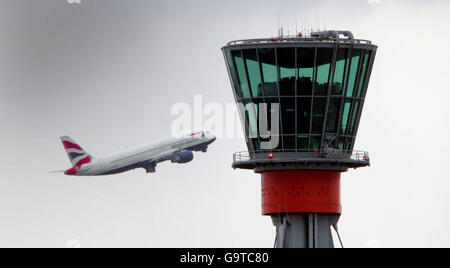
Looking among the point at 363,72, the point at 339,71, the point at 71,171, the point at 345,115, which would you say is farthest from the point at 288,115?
the point at 71,171

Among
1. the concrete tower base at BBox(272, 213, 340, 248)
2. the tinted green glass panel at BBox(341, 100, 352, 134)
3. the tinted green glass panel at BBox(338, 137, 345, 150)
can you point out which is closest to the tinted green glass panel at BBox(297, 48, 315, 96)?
the tinted green glass panel at BBox(341, 100, 352, 134)

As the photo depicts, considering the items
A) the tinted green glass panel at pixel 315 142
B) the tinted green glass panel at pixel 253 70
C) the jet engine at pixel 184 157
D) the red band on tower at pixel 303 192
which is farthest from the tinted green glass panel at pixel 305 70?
the jet engine at pixel 184 157

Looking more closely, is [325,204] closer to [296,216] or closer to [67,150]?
[296,216]

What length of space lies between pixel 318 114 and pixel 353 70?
3.93m

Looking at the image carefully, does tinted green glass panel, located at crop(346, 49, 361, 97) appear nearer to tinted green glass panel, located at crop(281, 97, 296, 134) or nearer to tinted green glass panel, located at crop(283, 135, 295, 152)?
tinted green glass panel, located at crop(281, 97, 296, 134)

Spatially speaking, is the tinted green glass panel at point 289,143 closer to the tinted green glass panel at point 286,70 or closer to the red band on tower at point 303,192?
the red band on tower at point 303,192

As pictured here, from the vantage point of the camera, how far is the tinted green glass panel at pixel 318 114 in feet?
281

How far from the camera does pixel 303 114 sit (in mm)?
85812

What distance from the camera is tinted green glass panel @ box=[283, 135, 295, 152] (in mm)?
86250

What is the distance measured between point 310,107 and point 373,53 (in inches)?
237

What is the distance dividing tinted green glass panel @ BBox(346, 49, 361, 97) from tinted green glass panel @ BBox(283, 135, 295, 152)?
4.99 metres

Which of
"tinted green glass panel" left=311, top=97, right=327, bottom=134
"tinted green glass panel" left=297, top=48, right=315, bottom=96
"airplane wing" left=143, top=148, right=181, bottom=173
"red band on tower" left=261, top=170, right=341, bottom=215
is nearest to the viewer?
"tinted green glass panel" left=297, top=48, right=315, bottom=96
